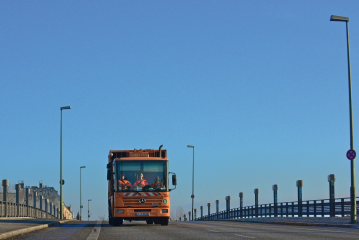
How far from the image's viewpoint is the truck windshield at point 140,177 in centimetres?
2302

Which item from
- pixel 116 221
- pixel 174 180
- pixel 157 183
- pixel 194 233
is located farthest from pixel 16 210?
pixel 194 233

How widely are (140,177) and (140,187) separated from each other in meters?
0.42

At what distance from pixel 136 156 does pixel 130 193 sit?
5.81 feet

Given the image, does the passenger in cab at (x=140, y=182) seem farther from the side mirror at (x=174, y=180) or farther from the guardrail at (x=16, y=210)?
the guardrail at (x=16, y=210)

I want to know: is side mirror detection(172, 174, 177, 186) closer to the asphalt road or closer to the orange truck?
the orange truck

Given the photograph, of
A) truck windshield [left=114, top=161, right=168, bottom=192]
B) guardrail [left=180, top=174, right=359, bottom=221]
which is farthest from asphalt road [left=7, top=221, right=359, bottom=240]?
guardrail [left=180, top=174, right=359, bottom=221]

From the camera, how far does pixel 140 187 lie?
23016mm

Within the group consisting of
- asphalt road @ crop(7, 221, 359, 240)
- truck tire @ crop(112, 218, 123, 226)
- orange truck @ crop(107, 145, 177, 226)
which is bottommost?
truck tire @ crop(112, 218, 123, 226)

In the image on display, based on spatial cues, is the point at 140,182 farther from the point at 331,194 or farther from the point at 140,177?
the point at 331,194

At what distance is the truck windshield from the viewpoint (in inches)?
906

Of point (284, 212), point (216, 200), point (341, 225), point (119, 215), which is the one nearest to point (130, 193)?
point (119, 215)

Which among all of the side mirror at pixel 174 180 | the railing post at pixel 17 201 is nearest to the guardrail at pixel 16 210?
the railing post at pixel 17 201

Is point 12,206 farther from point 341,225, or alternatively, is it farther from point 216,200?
point 216,200

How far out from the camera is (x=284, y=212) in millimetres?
41156
